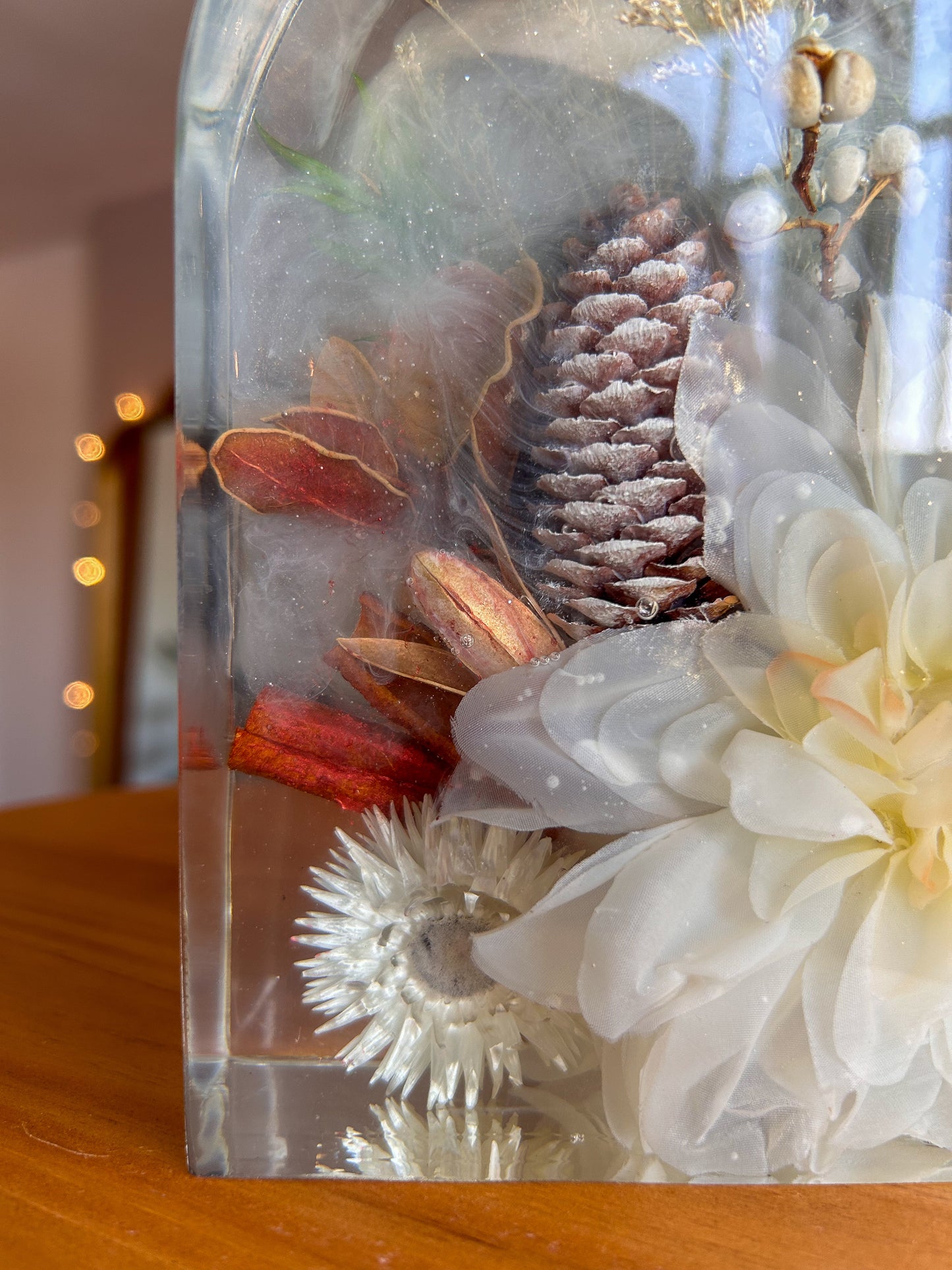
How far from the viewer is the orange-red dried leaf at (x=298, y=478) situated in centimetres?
21

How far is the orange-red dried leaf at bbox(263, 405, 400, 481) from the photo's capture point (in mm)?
209

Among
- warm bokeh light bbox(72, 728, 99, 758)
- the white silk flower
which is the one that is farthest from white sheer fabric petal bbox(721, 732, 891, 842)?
warm bokeh light bbox(72, 728, 99, 758)

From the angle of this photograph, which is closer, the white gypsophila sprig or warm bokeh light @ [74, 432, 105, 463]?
the white gypsophila sprig

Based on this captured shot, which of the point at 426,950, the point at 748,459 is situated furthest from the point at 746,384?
the point at 426,950

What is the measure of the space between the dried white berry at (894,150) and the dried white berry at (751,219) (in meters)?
0.02

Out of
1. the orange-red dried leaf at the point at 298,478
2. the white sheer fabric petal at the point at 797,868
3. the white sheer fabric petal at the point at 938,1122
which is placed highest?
the orange-red dried leaf at the point at 298,478

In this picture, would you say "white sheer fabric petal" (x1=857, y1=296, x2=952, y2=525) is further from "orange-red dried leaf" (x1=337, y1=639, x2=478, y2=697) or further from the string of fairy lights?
the string of fairy lights

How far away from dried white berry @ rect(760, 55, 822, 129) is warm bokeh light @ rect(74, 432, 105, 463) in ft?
5.36

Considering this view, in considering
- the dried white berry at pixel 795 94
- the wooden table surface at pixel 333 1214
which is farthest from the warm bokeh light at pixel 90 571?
the dried white berry at pixel 795 94

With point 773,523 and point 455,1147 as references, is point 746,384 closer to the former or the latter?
point 773,523

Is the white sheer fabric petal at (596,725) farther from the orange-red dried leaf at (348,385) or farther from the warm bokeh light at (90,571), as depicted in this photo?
the warm bokeh light at (90,571)

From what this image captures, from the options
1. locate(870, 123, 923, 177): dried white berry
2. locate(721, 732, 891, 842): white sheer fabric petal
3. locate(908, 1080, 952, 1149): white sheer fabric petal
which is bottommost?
locate(908, 1080, 952, 1149): white sheer fabric petal

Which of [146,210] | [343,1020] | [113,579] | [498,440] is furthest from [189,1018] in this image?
[146,210]

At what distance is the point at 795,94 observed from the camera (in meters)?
0.20
